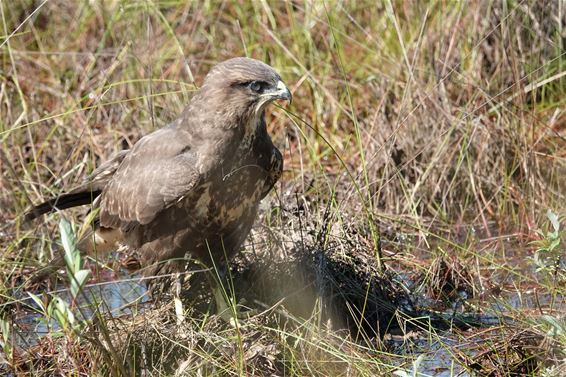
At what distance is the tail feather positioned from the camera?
5328 mm

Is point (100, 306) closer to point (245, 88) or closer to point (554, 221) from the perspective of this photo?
point (245, 88)

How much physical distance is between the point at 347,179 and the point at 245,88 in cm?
172

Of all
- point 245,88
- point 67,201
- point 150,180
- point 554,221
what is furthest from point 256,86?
point 554,221

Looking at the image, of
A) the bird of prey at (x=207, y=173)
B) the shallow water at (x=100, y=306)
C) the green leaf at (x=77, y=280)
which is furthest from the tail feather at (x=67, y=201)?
the green leaf at (x=77, y=280)

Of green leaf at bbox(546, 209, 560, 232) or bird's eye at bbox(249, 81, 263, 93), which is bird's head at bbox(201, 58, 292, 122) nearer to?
bird's eye at bbox(249, 81, 263, 93)

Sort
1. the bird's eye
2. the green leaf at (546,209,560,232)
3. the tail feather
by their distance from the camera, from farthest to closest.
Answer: the tail feather
the bird's eye
the green leaf at (546,209,560,232)

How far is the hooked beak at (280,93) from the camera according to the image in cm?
477

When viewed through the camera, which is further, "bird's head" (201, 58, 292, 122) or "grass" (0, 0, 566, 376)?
"bird's head" (201, 58, 292, 122)

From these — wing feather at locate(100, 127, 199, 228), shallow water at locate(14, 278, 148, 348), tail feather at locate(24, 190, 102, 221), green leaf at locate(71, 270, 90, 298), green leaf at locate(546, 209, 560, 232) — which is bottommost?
shallow water at locate(14, 278, 148, 348)

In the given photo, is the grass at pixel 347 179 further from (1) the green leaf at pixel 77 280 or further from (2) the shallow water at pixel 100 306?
(1) the green leaf at pixel 77 280

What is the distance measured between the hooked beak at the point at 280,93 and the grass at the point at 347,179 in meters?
0.32

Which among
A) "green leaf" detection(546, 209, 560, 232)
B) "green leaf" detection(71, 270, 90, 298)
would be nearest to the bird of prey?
"green leaf" detection(71, 270, 90, 298)

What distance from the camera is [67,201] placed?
548 centimetres

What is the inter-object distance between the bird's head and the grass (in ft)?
1.00
